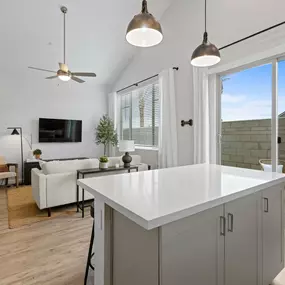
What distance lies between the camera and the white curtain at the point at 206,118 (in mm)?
3562

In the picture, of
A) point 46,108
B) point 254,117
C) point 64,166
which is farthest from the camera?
point 46,108

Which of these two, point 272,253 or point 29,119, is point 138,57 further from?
point 272,253

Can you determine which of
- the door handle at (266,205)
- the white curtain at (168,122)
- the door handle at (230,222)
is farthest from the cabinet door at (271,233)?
the white curtain at (168,122)

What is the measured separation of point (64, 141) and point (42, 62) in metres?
2.31

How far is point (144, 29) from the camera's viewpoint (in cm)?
160

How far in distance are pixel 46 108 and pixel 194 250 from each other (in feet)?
20.2

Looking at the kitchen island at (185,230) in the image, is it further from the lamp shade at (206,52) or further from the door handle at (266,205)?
the lamp shade at (206,52)

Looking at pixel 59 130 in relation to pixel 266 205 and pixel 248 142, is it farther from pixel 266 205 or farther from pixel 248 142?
pixel 266 205

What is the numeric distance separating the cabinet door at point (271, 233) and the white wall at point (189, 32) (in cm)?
233

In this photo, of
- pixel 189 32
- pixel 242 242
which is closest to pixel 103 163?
pixel 242 242

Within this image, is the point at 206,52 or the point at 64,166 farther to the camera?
the point at 64,166

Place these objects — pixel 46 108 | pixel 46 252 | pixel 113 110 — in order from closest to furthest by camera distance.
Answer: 1. pixel 46 252
2. pixel 46 108
3. pixel 113 110

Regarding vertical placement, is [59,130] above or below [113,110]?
below

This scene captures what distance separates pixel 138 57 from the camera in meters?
5.73
